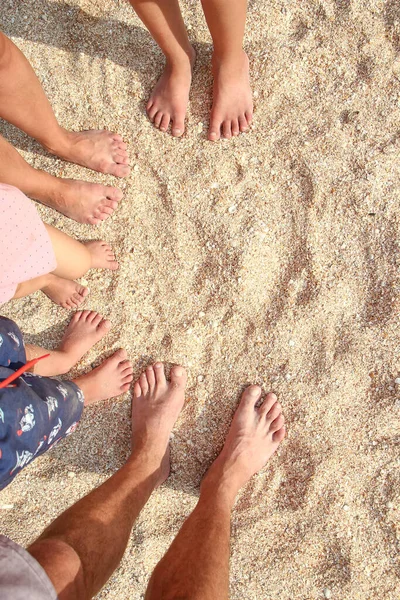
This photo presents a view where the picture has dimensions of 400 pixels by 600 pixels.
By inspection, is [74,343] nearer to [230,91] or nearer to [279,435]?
[279,435]

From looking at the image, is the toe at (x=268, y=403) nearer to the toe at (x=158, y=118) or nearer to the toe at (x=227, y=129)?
the toe at (x=227, y=129)

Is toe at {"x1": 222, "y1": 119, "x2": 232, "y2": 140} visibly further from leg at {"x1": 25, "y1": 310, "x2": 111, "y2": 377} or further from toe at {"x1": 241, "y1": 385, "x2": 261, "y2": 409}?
toe at {"x1": 241, "y1": 385, "x2": 261, "y2": 409}

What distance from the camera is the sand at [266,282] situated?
176 centimetres

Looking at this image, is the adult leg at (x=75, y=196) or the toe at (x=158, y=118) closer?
the adult leg at (x=75, y=196)

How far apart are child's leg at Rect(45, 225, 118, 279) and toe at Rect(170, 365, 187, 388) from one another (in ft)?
1.55

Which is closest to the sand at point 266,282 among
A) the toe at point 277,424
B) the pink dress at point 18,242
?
the toe at point 277,424

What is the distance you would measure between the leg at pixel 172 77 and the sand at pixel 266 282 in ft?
0.19

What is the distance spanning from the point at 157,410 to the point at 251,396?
1.20 feet

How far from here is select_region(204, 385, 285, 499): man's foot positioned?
5.82 ft

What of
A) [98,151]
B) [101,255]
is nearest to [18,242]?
[101,255]

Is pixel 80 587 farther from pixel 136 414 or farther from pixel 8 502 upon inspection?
pixel 8 502

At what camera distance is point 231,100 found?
1808 mm

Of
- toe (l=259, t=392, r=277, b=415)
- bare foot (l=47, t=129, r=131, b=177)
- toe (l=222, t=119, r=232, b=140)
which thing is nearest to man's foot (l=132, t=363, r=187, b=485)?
toe (l=259, t=392, r=277, b=415)

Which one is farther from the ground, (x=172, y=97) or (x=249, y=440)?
(x=172, y=97)
